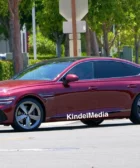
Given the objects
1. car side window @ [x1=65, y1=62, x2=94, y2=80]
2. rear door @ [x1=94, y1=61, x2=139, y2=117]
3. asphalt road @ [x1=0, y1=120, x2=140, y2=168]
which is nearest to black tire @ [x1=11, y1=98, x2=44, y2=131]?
asphalt road @ [x1=0, y1=120, x2=140, y2=168]

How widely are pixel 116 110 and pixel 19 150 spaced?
4739mm

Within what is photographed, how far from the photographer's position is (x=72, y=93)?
16.2 m

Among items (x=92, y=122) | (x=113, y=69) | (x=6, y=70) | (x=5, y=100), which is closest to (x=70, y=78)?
(x=113, y=69)

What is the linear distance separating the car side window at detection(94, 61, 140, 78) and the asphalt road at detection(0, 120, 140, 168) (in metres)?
1.08

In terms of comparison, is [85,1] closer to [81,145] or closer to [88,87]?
[88,87]

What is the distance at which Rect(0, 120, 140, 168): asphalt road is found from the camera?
10930 millimetres

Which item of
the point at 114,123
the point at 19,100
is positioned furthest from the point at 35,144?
the point at 114,123

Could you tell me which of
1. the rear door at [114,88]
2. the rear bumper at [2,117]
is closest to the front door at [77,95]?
the rear door at [114,88]

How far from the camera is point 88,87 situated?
646 inches

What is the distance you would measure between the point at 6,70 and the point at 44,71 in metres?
14.0

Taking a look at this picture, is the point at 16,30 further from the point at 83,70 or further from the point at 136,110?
the point at 136,110

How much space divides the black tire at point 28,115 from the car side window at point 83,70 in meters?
1.16

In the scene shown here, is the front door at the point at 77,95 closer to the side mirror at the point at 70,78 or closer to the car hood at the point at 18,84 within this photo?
the side mirror at the point at 70,78

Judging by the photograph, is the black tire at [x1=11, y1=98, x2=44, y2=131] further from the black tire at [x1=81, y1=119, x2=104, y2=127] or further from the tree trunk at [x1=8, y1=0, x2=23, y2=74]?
the tree trunk at [x1=8, y1=0, x2=23, y2=74]
